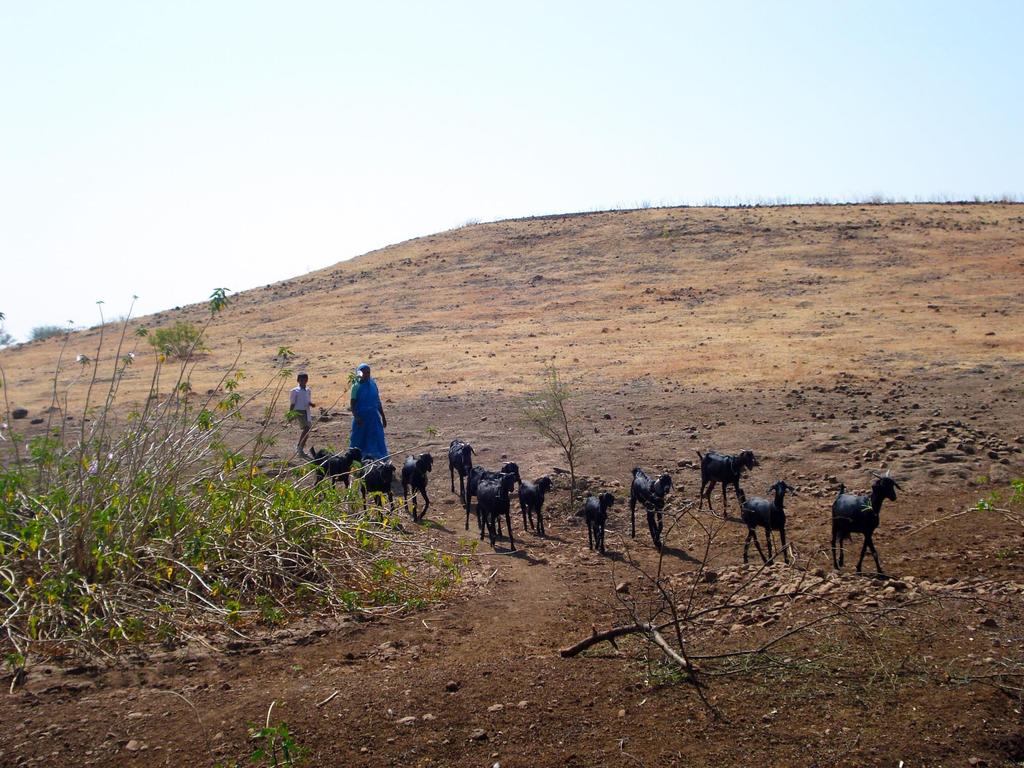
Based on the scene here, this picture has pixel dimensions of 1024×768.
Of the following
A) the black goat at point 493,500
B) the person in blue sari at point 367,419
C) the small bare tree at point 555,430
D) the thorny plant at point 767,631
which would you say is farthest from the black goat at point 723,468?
the person in blue sari at point 367,419

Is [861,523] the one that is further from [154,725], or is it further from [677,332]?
[677,332]

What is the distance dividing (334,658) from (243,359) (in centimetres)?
2178

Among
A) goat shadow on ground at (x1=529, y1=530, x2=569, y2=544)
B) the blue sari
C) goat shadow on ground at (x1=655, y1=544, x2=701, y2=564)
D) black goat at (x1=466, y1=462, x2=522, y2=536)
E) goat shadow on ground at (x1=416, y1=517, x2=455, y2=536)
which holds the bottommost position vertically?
Answer: goat shadow on ground at (x1=655, y1=544, x2=701, y2=564)

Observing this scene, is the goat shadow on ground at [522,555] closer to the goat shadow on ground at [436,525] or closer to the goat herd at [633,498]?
the goat herd at [633,498]

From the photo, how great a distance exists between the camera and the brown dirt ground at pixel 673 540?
514cm

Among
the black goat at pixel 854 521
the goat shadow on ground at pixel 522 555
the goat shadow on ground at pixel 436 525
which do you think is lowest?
the goat shadow on ground at pixel 522 555

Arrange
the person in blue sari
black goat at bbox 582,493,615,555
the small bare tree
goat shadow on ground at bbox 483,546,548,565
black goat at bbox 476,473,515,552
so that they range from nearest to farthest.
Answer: goat shadow on ground at bbox 483,546,548,565 → black goat at bbox 582,493,615,555 → black goat at bbox 476,473,515,552 → the small bare tree → the person in blue sari

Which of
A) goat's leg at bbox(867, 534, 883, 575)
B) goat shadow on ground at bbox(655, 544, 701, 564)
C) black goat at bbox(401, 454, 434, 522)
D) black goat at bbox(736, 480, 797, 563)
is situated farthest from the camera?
black goat at bbox(401, 454, 434, 522)

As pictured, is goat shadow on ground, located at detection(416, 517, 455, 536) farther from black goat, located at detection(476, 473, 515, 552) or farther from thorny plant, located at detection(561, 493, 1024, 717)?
thorny plant, located at detection(561, 493, 1024, 717)

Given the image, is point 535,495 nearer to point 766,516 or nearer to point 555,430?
point 766,516

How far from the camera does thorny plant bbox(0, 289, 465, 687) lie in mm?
6566

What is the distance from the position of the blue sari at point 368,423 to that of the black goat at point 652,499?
4.13 m

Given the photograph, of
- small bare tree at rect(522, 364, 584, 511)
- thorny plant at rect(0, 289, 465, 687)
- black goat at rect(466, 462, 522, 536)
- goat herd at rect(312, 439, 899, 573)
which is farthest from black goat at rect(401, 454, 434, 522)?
thorny plant at rect(0, 289, 465, 687)

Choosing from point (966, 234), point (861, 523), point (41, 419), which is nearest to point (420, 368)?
point (41, 419)
